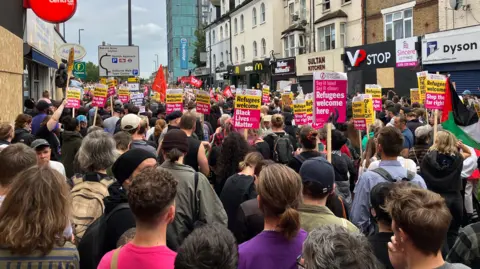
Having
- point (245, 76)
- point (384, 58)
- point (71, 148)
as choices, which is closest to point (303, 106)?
point (71, 148)

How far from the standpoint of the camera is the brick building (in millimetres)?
24672

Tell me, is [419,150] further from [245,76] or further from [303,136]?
[245,76]

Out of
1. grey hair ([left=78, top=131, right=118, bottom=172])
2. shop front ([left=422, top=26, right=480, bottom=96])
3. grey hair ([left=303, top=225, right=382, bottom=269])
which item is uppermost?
shop front ([left=422, top=26, right=480, bottom=96])

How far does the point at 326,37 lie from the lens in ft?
113

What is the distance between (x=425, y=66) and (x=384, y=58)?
11.4 feet

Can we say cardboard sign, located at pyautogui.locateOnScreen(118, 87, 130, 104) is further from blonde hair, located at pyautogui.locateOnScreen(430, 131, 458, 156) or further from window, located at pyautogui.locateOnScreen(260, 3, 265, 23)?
window, located at pyautogui.locateOnScreen(260, 3, 265, 23)

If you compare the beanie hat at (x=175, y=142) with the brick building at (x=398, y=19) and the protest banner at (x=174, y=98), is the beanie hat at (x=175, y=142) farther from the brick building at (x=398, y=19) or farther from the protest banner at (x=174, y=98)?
the brick building at (x=398, y=19)

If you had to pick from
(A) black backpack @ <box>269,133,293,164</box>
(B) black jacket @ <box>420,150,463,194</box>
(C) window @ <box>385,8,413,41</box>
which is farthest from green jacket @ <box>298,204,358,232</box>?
(C) window @ <box>385,8,413,41</box>

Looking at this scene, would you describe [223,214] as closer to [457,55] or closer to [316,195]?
[316,195]

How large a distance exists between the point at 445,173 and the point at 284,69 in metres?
33.9

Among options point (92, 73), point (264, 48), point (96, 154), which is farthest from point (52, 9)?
point (92, 73)

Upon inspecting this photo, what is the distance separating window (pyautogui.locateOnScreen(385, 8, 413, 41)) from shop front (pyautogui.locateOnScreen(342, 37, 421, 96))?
111cm

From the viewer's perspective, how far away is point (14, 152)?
12.3ft

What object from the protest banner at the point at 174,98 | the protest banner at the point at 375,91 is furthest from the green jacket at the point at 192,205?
the protest banner at the point at 375,91
